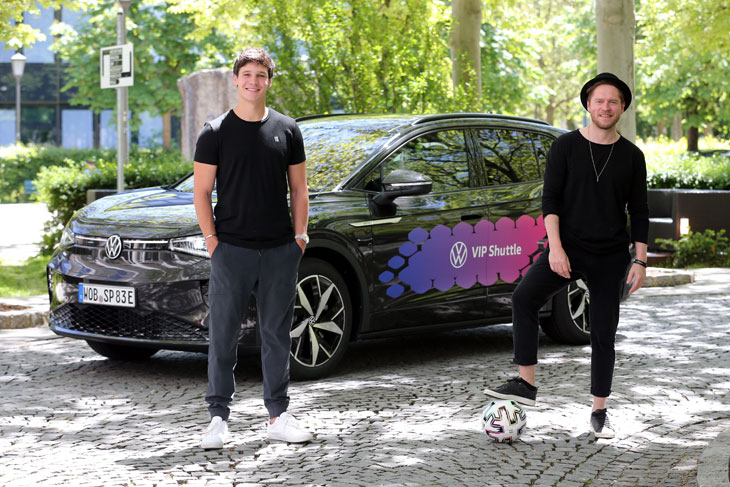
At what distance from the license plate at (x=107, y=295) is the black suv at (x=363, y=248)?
0.01m

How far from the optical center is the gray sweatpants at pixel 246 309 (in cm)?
579

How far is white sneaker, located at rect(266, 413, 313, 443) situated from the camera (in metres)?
5.94

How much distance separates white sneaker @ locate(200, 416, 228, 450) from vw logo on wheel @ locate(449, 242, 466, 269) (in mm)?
2990

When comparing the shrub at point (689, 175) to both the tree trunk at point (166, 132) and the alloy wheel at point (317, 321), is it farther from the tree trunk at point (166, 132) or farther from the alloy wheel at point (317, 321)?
the tree trunk at point (166, 132)

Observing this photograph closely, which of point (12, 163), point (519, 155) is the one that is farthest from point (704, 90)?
point (519, 155)

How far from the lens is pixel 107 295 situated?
295 inches

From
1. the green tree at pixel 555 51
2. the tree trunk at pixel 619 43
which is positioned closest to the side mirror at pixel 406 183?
the tree trunk at pixel 619 43

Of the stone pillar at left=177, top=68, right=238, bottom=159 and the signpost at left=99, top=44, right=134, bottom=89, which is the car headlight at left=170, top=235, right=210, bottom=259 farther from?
the stone pillar at left=177, top=68, right=238, bottom=159

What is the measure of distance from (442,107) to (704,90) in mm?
34572

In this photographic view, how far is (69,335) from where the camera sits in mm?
7715

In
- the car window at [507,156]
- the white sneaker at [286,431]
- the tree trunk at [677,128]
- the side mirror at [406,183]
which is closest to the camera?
the white sneaker at [286,431]

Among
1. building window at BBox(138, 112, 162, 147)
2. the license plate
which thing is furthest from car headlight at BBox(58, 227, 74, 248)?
building window at BBox(138, 112, 162, 147)

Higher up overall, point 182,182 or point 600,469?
point 182,182

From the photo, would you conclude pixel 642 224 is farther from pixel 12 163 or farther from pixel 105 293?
pixel 12 163
